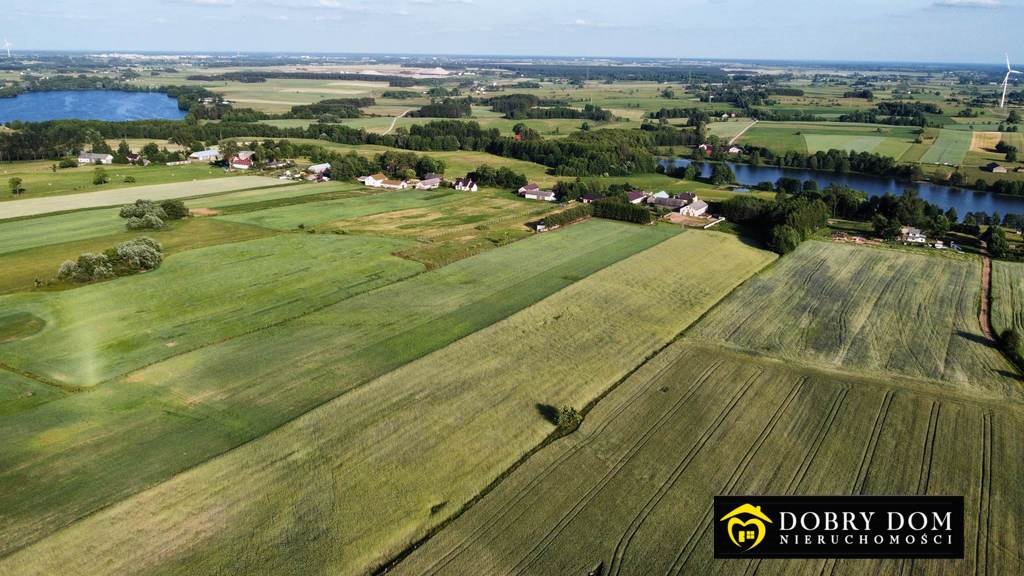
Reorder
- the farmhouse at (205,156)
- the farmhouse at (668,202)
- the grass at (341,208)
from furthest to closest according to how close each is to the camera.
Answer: the farmhouse at (205,156) < the farmhouse at (668,202) < the grass at (341,208)

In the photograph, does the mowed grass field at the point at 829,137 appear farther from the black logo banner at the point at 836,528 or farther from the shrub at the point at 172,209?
the black logo banner at the point at 836,528

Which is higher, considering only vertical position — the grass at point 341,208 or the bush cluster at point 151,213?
the bush cluster at point 151,213

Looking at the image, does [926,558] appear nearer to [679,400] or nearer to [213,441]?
[679,400]

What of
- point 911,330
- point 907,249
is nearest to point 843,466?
point 911,330

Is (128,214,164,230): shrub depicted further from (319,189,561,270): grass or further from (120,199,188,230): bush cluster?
(319,189,561,270): grass

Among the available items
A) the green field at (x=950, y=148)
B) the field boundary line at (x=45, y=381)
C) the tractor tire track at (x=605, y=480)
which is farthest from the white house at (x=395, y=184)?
the green field at (x=950, y=148)

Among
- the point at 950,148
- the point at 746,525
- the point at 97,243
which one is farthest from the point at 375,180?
the point at 950,148
